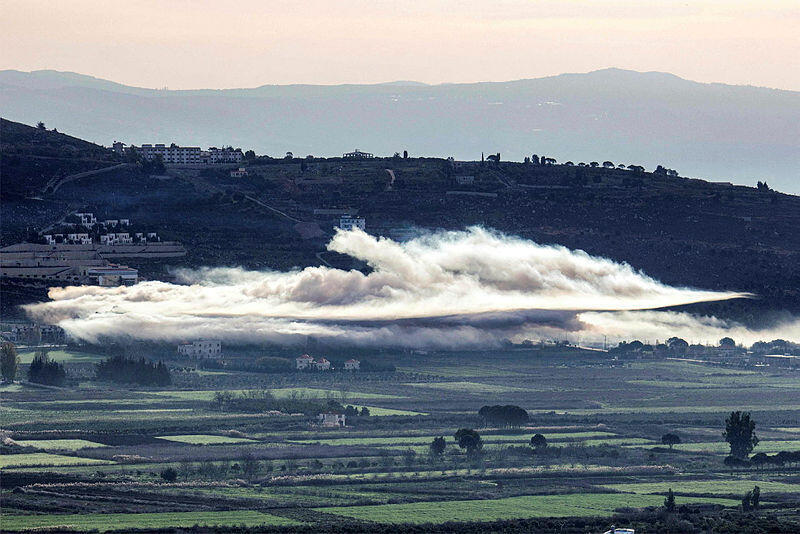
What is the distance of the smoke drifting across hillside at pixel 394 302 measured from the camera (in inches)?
5123

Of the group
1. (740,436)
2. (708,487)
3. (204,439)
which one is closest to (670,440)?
(740,436)

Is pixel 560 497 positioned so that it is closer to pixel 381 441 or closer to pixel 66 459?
pixel 381 441

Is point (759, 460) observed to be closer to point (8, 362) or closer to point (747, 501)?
point (747, 501)

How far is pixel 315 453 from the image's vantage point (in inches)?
3787

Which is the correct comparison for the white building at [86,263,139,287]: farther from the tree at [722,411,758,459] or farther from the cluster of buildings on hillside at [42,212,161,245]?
the tree at [722,411,758,459]

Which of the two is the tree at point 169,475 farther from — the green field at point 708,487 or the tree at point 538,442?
the tree at point 538,442

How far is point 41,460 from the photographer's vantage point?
305 feet

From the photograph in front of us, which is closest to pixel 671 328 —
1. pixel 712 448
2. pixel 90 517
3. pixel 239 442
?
pixel 712 448

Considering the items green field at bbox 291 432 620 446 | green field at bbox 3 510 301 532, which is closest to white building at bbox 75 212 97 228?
green field at bbox 291 432 620 446

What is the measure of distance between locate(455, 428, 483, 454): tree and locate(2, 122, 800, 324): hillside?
5056 centimetres

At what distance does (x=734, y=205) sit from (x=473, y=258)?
41.0 metres

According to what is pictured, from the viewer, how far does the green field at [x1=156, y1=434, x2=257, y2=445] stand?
327 feet

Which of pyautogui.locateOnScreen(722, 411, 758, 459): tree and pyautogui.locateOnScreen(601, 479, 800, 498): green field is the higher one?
pyautogui.locateOnScreen(722, 411, 758, 459): tree

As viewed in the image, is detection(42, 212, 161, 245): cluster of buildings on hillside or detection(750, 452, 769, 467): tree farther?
detection(42, 212, 161, 245): cluster of buildings on hillside
